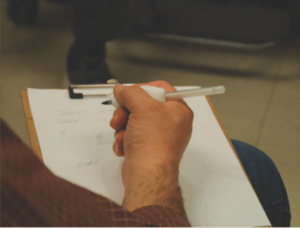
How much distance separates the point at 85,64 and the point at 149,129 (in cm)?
84

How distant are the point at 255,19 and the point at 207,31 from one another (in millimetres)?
353

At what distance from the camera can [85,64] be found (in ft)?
3.84

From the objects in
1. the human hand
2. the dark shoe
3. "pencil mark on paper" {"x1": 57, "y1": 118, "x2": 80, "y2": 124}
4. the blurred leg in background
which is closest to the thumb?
the human hand

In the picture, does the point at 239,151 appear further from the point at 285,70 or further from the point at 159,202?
the point at 285,70

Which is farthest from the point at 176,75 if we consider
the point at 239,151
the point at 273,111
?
the point at 239,151

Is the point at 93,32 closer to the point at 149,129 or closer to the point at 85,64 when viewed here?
the point at 85,64

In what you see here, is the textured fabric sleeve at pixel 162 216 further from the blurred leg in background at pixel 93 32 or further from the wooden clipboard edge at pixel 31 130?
the blurred leg in background at pixel 93 32

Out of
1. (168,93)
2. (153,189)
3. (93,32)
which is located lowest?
(153,189)

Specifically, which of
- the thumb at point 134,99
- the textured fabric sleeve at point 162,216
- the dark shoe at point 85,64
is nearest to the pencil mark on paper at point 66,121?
the thumb at point 134,99

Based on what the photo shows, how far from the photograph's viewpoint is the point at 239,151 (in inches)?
22.9

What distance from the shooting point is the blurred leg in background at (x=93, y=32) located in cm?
103

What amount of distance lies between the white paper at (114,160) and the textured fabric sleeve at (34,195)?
8.6 inches

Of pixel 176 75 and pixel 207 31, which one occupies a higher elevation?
pixel 207 31

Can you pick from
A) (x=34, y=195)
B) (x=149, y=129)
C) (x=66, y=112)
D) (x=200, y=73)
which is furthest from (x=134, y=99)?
(x=200, y=73)
